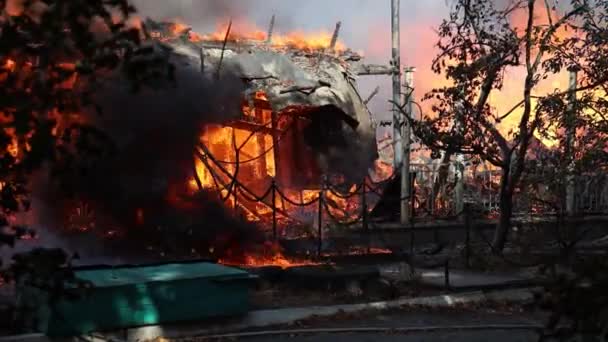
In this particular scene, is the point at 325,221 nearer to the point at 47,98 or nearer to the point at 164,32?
the point at 164,32

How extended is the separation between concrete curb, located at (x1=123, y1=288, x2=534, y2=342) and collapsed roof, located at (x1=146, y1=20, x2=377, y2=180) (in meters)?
6.40

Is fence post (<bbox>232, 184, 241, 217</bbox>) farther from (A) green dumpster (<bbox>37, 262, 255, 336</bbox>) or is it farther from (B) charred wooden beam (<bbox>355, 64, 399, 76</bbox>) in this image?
(A) green dumpster (<bbox>37, 262, 255, 336</bbox>)

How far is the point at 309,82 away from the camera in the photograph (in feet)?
53.4

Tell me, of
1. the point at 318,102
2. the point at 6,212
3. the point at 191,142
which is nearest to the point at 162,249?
the point at 191,142

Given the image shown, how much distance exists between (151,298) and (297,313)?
6.24 feet

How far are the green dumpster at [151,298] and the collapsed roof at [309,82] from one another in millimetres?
6870

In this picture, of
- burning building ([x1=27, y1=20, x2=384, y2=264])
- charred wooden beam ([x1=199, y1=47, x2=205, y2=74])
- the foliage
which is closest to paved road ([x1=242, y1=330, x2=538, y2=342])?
burning building ([x1=27, y1=20, x2=384, y2=264])

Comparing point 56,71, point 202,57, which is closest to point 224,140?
point 202,57

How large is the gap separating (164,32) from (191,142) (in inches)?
86.3

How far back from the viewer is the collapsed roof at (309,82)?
50.2 feet

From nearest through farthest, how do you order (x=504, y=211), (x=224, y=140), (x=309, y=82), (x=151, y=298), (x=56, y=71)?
(x=56, y=71) → (x=151, y=298) → (x=504, y=211) → (x=309, y=82) → (x=224, y=140)

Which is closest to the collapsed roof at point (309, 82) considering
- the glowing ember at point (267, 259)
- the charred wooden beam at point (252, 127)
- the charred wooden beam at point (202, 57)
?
the charred wooden beam at point (202, 57)

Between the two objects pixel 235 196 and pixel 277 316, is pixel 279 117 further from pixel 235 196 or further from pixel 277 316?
pixel 277 316

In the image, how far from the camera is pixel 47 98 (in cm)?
195
